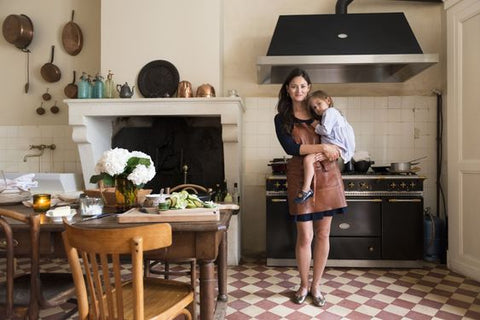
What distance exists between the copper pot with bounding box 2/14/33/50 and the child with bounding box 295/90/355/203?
3.60 m

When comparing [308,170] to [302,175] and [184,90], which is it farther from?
[184,90]

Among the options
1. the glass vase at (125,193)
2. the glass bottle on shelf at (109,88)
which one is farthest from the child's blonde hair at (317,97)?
the glass bottle on shelf at (109,88)

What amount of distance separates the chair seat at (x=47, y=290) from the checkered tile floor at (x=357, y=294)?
0.74m

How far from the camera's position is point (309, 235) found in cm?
270

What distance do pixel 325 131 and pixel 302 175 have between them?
356 mm

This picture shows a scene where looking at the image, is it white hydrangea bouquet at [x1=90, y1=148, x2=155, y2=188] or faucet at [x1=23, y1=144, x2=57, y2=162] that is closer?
white hydrangea bouquet at [x1=90, y1=148, x2=155, y2=188]

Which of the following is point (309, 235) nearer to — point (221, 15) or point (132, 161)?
point (132, 161)

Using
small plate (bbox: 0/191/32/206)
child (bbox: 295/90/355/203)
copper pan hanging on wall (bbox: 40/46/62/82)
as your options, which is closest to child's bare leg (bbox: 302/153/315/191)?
child (bbox: 295/90/355/203)

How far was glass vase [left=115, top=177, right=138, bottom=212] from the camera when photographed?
2.00 metres

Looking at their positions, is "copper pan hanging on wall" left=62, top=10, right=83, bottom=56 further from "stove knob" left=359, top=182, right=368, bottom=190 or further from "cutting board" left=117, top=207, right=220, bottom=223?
"stove knob" left=359, top=182, right=368, bottom=190

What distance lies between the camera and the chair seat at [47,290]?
1662 mm


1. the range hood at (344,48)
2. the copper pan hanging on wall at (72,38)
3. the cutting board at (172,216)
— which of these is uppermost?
the copper pan hanging on wall at (72,38)

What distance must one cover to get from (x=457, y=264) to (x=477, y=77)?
169cm

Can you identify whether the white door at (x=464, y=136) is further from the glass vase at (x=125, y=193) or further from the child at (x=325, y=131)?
the glass vase at (x=125, y=193)
